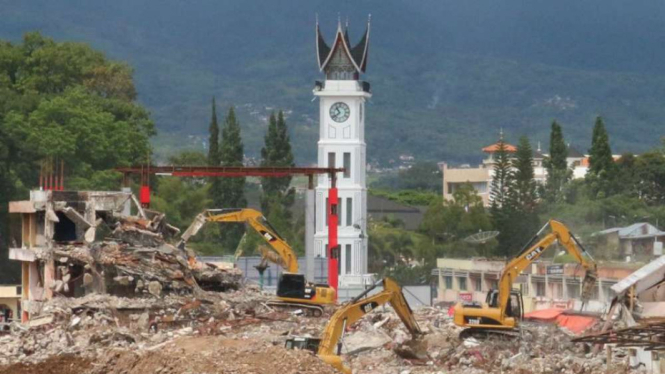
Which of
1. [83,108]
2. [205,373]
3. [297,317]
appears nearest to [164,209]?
[83,108]

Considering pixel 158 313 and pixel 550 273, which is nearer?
pixel 158 313

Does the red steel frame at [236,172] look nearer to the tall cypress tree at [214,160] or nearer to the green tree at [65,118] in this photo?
the green tree at [65,118]

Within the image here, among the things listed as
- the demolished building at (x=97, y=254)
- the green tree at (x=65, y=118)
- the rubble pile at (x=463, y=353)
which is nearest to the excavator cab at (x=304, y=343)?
the rubble pile at (x=463, y=353)

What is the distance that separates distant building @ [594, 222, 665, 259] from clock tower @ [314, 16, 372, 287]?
17.6 meters

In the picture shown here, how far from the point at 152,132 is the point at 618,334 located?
7440 cm

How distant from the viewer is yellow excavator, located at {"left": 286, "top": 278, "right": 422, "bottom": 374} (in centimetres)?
4568

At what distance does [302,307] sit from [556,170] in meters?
71.4

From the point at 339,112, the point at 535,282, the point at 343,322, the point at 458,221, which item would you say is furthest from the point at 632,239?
the point at 343,322

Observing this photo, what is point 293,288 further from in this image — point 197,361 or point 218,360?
point 218,360

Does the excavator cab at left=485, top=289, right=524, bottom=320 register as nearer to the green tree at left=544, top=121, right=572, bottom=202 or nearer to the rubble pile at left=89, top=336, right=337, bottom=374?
the rubble pile at left=89, top=336, right=337, bottom=374

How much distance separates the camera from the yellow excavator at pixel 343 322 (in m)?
45.7

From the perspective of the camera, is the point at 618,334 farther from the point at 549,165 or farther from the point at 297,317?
the point at 549,165

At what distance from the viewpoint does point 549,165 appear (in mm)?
132250

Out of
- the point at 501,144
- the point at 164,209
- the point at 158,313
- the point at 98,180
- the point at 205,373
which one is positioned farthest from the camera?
the point at 501,144
